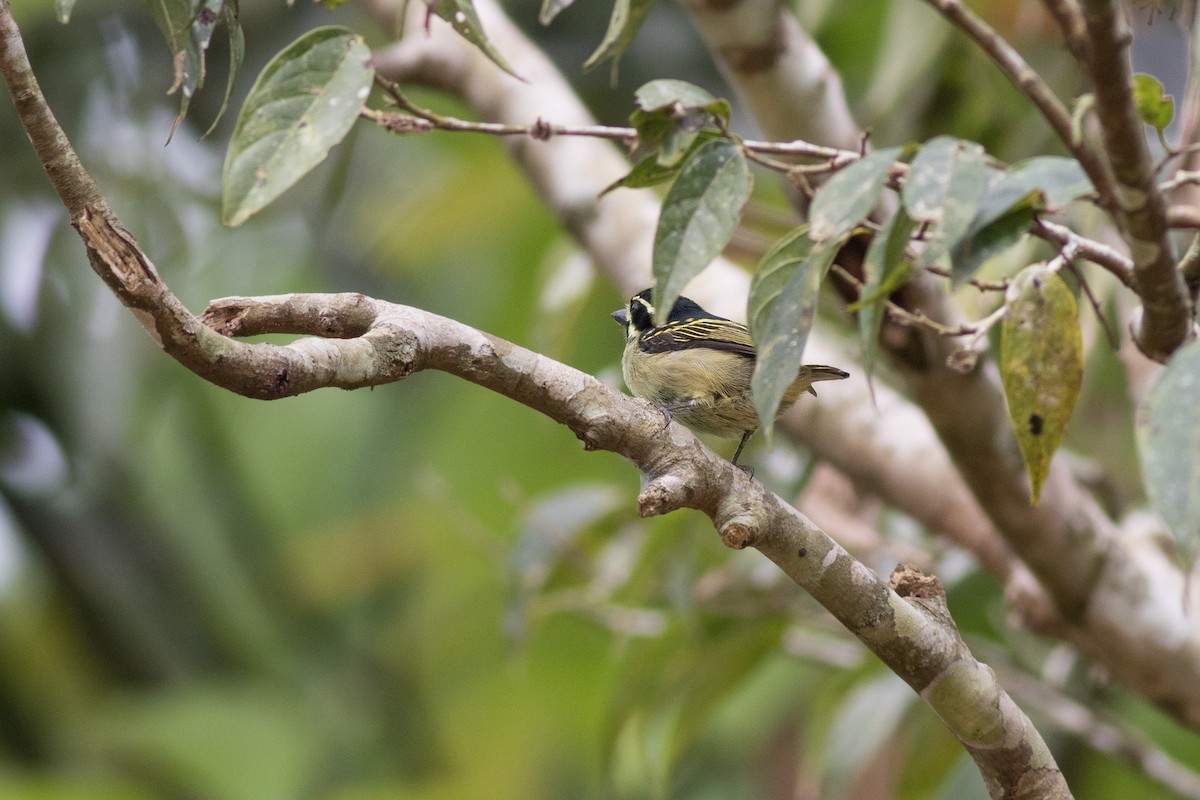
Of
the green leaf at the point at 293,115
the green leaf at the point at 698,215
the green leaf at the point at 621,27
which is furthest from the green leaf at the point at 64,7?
the green leaf at the point at 698,215

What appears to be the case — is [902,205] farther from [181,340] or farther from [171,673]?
[171,673]

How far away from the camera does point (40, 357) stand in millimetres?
6500

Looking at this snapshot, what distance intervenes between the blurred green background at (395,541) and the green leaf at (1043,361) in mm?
1788

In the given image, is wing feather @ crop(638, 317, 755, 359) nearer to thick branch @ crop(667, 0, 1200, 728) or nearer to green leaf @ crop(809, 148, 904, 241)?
thick branch @ crop(667, 0, 1200, 728)

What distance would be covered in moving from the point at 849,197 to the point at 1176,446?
44 cm

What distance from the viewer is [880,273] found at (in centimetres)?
139

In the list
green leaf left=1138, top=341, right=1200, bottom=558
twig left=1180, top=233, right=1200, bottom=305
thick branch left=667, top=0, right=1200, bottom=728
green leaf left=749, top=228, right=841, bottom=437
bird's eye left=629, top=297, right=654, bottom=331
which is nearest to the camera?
green leaf left=1138, top=341, right=1200, bottom=558

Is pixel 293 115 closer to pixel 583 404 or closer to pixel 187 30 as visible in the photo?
pixel 187 30

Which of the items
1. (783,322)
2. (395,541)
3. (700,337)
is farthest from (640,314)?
(395,541)

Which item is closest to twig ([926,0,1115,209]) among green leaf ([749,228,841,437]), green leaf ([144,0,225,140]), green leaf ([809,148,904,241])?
green leaf ([809,148,904,241])

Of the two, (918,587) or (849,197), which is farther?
(918,587)

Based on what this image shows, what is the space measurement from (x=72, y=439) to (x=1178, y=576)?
214 inches

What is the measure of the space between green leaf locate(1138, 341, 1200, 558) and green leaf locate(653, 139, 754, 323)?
0.55m

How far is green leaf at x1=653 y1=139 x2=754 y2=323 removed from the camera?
1558 mm
